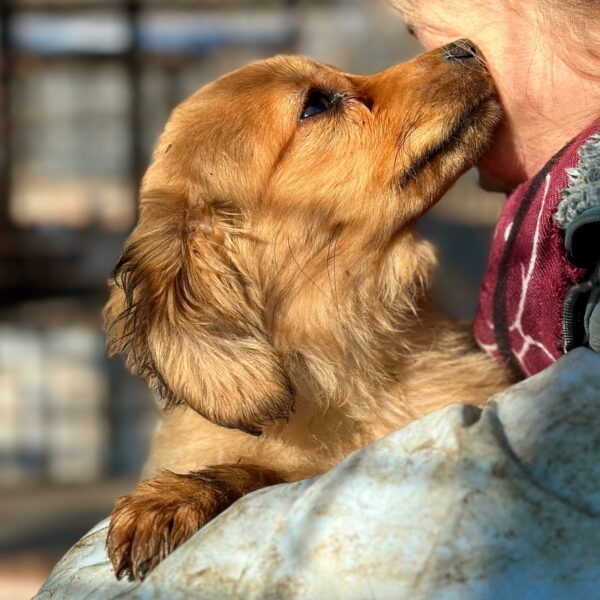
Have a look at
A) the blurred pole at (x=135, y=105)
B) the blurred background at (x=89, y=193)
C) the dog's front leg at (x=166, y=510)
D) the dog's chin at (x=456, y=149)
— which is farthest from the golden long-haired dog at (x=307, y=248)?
the blurred pole at (x=135, y=105)

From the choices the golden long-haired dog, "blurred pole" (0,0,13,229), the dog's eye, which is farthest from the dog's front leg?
"blurred pole" (0,0,13,229)

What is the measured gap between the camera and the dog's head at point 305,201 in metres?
2.43

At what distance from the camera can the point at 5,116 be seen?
687 centimetres

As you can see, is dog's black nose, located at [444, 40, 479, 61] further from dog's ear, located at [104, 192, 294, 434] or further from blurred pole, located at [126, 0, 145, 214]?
blurred pole, located at [126, 0, 145, 214]

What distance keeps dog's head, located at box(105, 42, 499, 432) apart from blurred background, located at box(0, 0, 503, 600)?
3.31 meters

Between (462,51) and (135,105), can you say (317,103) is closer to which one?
(462,51)

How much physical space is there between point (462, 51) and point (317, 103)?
41cm

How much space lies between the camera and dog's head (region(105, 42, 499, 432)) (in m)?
2.43

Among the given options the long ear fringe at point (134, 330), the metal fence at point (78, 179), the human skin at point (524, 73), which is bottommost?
the metal fence at point (78, 179)

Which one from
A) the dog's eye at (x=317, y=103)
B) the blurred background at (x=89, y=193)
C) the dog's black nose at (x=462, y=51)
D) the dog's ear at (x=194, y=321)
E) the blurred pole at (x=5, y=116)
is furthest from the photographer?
the blurred pole at (x=5, y=116)

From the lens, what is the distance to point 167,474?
2150mm

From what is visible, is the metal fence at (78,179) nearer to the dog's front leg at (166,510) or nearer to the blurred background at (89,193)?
the blurred background at (89,193)

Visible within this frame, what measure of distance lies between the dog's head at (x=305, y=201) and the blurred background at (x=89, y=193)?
3306 mm

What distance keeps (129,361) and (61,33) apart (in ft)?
15.8
